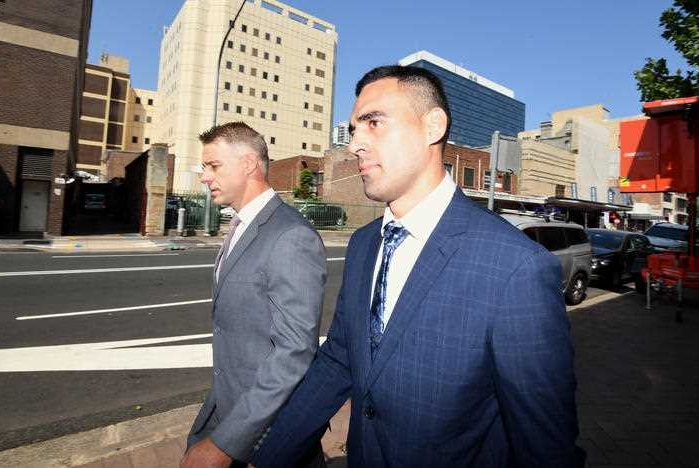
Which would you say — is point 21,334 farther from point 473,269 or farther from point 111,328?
point 473,269

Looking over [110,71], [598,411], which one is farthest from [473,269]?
[110,71]

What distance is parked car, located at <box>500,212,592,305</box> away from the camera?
884 cm

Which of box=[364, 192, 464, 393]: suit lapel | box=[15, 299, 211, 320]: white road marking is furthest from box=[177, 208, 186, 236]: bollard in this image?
box=[364, 192, 464, 393]: suit lapel

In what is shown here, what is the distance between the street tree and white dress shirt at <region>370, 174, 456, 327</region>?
11073 millimetres

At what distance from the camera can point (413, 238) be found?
1548 millimetres

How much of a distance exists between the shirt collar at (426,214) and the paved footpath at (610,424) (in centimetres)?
223

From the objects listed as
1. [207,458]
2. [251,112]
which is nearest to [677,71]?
[207,458]

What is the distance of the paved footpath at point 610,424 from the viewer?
118 inches

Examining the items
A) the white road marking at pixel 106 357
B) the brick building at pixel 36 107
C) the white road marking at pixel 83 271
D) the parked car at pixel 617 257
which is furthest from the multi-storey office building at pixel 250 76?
the white road marking at pixel 106 357

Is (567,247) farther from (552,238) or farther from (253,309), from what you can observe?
(253,309)

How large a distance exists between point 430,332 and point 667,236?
20.3 m

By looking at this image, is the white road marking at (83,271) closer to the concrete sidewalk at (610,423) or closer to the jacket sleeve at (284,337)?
the concrete sidewalk at (610,423)

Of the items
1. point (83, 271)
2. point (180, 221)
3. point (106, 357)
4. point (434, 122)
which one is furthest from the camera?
point (180, 221)

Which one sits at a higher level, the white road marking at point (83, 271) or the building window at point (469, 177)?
the building window at point (469, 177)
